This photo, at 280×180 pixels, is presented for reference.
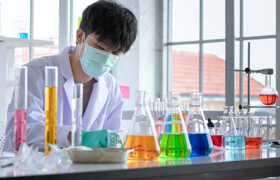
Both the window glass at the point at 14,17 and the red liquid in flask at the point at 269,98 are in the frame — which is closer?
the red liquid in flask at the point at 269,98

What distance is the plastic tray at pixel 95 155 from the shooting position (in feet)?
3.61

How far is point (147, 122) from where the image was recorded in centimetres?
124

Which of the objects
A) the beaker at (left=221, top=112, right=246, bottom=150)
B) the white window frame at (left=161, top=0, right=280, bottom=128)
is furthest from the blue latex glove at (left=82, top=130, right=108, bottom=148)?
the white window frame at (left=161, top=0, right=280, bottom=128)

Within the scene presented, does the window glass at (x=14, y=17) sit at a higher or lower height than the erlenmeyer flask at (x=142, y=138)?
higher

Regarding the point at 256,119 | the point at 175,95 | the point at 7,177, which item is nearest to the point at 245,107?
the point at 256,119

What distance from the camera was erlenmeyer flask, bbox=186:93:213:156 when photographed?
1.37 meters

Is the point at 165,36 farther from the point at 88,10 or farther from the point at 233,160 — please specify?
the point at 233,160

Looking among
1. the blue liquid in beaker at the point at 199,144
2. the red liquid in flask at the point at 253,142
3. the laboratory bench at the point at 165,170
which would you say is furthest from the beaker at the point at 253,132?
the blue liquid in beaker at the point at 199,144

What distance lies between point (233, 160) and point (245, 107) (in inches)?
96.0

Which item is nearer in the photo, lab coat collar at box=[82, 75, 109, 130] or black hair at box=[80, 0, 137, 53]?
black hair at box=[80, 0, 137, 53]

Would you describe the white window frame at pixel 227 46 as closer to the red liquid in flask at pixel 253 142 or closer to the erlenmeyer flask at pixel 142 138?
the red liquid in flask at pixel 253 142

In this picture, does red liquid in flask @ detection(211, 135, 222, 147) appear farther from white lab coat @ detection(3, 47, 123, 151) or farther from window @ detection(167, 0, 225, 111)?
window @ detection(167, 0, 225, 111)

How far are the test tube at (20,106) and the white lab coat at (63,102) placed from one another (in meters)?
0.32

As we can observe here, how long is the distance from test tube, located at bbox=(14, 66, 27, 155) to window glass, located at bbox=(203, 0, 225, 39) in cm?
327
